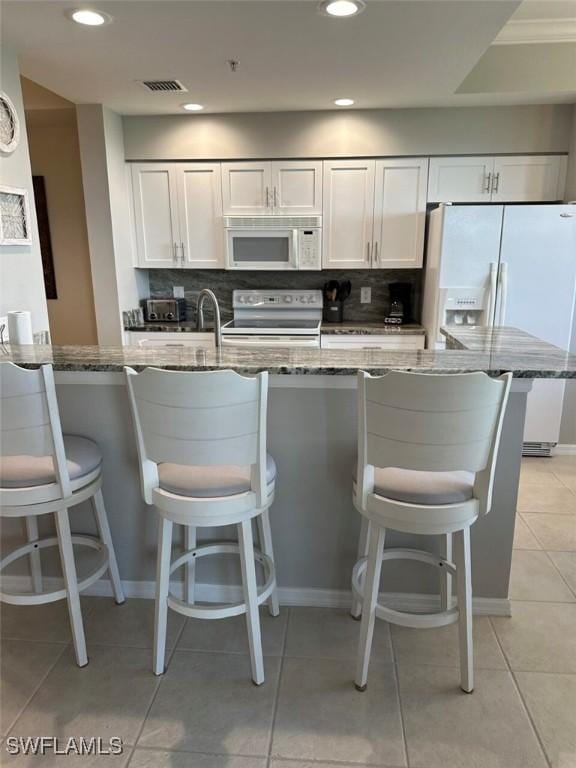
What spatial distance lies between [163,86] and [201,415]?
2574 millimetres

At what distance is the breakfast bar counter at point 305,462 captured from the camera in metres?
1.89

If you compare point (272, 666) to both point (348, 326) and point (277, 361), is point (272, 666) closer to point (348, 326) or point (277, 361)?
point (277, 361)

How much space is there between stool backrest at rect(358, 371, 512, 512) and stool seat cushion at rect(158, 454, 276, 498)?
42 cm

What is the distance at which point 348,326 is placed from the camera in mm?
4129

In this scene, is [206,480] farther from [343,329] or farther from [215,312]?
[343,329]

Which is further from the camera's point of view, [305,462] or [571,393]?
[571,393]

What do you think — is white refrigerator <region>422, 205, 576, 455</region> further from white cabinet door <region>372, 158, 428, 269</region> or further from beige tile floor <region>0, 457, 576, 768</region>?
beige tile floor <region>0, 457, 576, 768</region>

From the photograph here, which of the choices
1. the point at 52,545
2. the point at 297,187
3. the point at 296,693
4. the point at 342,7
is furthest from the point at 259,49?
the point at 296,693

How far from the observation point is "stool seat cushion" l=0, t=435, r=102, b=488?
1.71 metres

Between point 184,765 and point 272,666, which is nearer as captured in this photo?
point 184,765

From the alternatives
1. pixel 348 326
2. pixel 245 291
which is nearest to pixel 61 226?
pixel 245 291

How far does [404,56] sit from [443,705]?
294 centimetres

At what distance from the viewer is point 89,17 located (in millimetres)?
2209

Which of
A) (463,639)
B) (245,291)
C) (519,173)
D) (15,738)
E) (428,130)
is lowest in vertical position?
(15,738)
